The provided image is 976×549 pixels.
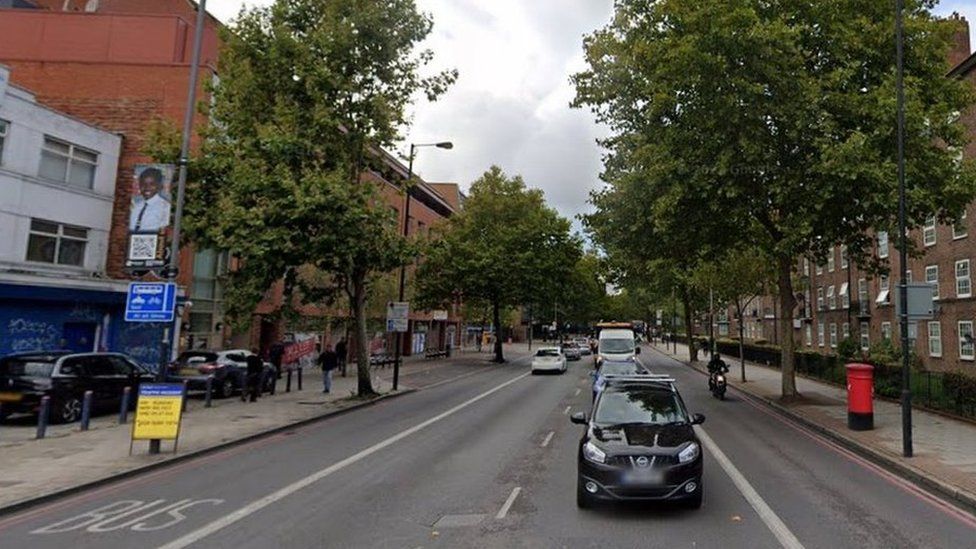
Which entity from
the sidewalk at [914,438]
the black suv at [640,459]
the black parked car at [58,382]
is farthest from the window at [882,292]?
the black parked car at [58,382]

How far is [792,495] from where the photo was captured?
8.68 meters

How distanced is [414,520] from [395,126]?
15569 millimetres

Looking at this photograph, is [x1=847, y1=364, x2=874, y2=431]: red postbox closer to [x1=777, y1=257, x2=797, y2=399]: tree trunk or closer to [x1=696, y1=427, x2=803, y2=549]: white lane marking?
[x1=696, y1=427, x2=803, y2=549]: white lane marking

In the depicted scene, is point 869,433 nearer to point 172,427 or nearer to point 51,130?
point 172,427

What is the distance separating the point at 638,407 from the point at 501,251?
32801mm

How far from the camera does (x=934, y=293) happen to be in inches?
903

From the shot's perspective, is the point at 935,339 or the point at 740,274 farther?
the point at 935,339

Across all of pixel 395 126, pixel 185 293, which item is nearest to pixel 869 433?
pixel 395 126

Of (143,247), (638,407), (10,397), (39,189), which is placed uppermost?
(39,189)

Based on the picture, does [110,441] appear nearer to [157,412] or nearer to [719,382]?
[157,412]

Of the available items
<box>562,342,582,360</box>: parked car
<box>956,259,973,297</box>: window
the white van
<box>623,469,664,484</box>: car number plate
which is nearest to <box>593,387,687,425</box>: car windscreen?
<box>623,469,664,484</box>: car number plate

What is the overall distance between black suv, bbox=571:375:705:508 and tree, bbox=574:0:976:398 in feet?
31.7

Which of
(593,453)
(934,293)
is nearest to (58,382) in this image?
(593,453)

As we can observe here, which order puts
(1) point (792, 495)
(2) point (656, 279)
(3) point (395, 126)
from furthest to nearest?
1. (2) point (656, 279)
2. (3) point (395, 126)
3. (1) point (792, 495)
